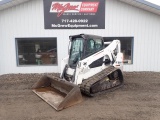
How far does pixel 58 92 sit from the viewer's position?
5492 mm

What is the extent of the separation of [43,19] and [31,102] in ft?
18.5

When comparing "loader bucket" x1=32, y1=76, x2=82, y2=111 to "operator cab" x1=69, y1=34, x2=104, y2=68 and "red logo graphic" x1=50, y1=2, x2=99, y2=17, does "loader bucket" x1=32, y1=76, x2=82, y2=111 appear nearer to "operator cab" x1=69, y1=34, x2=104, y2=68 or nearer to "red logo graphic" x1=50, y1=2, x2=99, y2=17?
"operator cab" x1=69, y1=34, x2=104, y2=68

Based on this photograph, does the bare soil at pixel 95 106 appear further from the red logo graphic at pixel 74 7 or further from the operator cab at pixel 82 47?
the red logo graphic at pixel 74 7

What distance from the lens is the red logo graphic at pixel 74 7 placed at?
8828mm

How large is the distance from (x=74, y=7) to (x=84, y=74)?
5.05 meters

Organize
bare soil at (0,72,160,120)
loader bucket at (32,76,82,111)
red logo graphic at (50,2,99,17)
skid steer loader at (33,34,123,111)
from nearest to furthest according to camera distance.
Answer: bare soil at (0,72,160,120), loader bucket at (32,76,82,111), skid steer loader at (33,34,123,111), red logo graphic at (50,2,99,17)

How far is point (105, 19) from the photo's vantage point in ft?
29.6

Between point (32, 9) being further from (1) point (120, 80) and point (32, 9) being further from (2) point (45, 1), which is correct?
(1) point (120, 80)

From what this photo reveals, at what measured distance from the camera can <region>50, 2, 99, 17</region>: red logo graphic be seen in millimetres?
8828

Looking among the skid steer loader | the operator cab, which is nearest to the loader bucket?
the skid steer loader

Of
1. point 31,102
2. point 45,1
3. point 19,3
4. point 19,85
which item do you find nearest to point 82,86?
point 31,102

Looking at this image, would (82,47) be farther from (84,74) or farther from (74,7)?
(74,7)

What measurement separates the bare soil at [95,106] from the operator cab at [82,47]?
156 cm

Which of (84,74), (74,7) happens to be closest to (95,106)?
(84,74)
